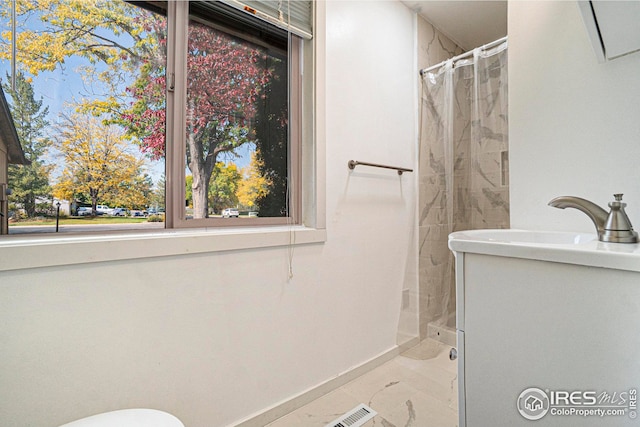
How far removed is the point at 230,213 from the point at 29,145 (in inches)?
28.0

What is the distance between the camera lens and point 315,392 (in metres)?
1.52

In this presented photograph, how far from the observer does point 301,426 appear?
133cm

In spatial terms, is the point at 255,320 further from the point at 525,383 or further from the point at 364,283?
the point at 525,383

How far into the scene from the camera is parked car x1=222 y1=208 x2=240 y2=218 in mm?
1389

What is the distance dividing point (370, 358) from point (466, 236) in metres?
1.20

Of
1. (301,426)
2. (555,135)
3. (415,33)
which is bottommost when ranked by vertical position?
(301,426)

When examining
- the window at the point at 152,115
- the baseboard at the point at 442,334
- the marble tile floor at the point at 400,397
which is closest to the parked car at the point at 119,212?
the window at the point at 152,115

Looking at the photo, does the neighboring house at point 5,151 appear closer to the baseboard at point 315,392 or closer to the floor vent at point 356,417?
the baseboard at point 315,392

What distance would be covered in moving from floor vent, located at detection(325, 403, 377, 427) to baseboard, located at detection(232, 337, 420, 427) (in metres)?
0.18

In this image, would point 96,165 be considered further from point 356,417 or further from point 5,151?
point 356,417

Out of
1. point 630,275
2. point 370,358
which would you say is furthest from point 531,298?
point 370,358
